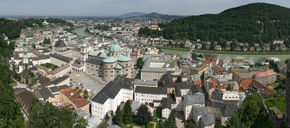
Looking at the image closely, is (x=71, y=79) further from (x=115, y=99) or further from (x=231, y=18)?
(x=231, y=18)

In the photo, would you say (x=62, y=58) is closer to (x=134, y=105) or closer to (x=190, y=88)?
(x=134, y=105)

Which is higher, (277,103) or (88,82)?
(88,82)

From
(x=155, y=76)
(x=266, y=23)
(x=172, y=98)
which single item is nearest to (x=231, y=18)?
(x=266, y=23)

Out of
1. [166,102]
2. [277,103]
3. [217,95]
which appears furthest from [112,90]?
[277,103]

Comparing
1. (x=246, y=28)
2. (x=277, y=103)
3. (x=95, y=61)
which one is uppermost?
(x=246, y=28)

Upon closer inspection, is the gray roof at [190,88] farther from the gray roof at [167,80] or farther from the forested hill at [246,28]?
the forested hill at [246,28]

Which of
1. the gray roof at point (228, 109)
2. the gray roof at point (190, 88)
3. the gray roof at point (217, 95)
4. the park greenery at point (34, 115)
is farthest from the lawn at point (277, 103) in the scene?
the park greenery at point (34, 115)

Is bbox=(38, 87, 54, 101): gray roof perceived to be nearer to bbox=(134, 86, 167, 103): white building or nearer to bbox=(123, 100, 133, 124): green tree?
bbox=(123, 100, 133, 124): green tree
